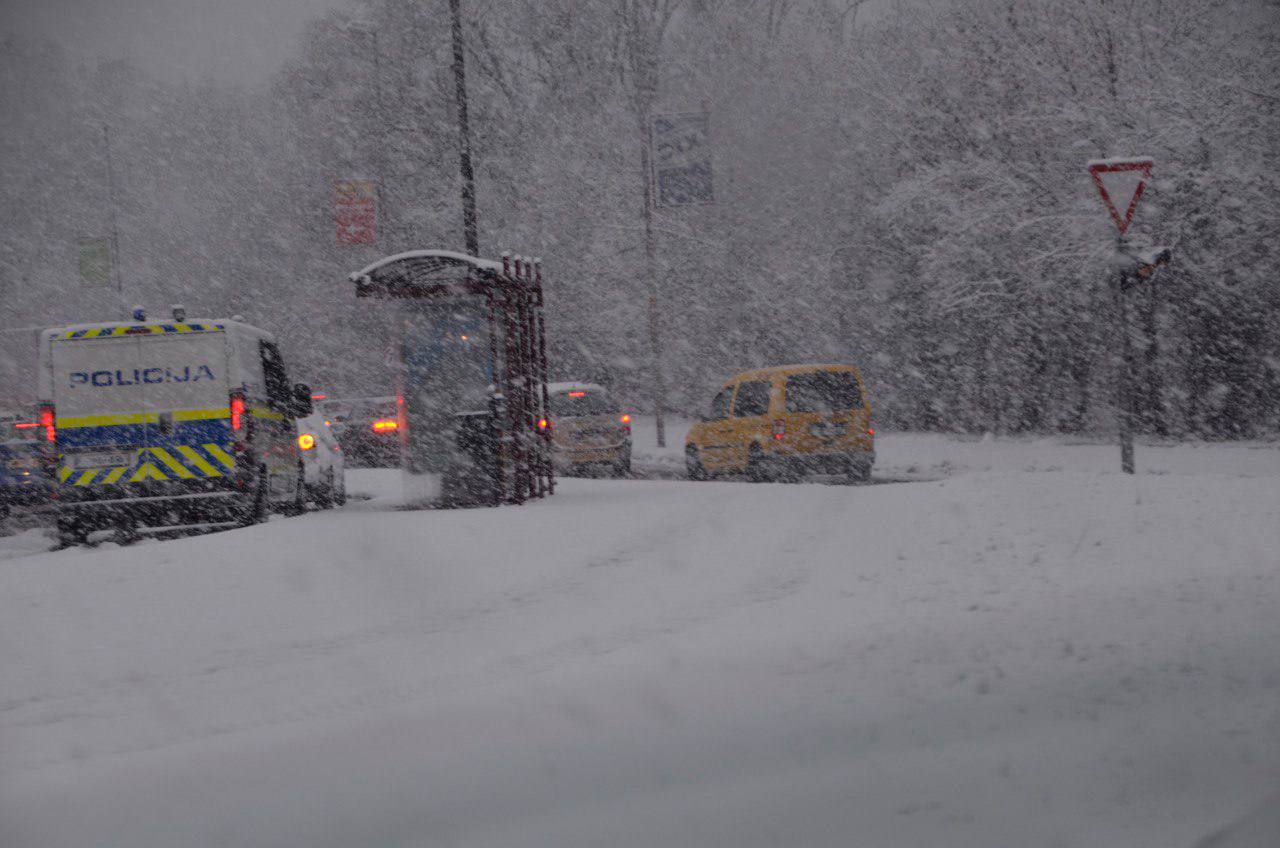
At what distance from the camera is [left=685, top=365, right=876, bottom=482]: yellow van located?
19.0 meters

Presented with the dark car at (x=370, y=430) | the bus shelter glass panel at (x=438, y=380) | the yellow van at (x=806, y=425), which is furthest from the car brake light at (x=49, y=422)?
the dark car at (x=370, y=430)

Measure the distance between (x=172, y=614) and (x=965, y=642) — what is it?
182 inches

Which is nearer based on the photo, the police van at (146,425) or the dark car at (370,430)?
the police van at (146,425)

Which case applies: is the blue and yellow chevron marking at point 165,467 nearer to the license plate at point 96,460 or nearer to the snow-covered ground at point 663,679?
the license plate at point 96,460

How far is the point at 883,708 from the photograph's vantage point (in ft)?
20.1

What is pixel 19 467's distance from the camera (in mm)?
19266

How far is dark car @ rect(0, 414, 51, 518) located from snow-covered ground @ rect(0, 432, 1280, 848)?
28.4 feet

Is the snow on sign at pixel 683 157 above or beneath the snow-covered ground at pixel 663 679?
above

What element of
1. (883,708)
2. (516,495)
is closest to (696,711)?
(883,708)

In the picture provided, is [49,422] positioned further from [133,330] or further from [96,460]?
[133,330]

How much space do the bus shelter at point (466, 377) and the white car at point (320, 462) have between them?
186 cm

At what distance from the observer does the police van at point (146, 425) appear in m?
13.8

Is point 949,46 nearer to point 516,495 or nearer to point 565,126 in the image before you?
point 565,126

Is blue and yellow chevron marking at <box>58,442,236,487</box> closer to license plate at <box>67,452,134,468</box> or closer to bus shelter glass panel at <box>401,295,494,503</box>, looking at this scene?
license plate at <box>67,452,134,468</box>
